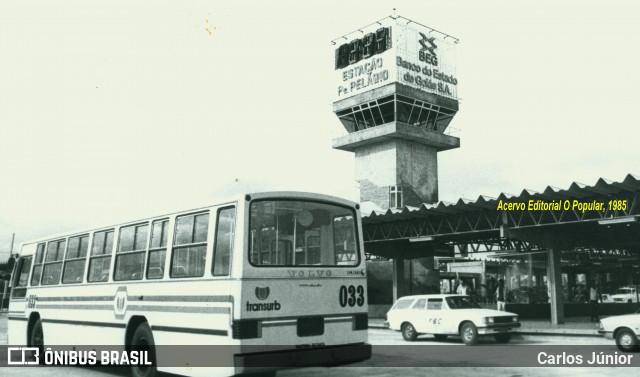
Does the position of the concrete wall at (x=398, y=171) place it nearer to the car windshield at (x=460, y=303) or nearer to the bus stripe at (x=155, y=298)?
the car windshield at (x=460, y=303)

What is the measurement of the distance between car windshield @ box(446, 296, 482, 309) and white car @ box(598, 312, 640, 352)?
4.55 m

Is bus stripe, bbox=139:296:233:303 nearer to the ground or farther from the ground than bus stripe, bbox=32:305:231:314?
farther from the ground

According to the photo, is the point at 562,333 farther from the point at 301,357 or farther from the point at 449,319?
the point at 301,357

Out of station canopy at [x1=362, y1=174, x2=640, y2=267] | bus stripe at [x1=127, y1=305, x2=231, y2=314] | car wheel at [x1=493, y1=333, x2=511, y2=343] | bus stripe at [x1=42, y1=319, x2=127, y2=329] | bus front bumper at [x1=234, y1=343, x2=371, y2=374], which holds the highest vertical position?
station canopy at [x1=362, y1=174, x2=640, y2=267]

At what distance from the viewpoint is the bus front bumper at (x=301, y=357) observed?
8234mm

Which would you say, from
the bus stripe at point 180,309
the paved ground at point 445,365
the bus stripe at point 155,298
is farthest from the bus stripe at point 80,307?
the paved ground at point 445,365

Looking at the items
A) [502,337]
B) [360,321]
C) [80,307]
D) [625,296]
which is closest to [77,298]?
[80,307]

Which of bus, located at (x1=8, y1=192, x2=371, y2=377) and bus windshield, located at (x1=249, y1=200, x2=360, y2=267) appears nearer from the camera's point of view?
bus, located at (x1=8, y1=192, x2=371, y2=377)

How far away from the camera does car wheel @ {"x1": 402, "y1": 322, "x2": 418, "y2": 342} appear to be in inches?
798

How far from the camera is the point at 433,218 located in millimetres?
31156

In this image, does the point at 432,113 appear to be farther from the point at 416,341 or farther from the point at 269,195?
the point at 269,195

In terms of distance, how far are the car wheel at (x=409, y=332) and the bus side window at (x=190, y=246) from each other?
12548 millimetres

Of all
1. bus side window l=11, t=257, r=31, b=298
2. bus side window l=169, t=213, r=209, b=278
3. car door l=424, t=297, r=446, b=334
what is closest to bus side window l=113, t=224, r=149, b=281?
bus side window l=169, t=213, r=209, b=278

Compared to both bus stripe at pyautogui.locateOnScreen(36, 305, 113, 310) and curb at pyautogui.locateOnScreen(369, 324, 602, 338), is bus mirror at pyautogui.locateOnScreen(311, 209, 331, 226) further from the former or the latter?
curb at pyautogui.locateOnScreen(369, 324, 602, 338)
